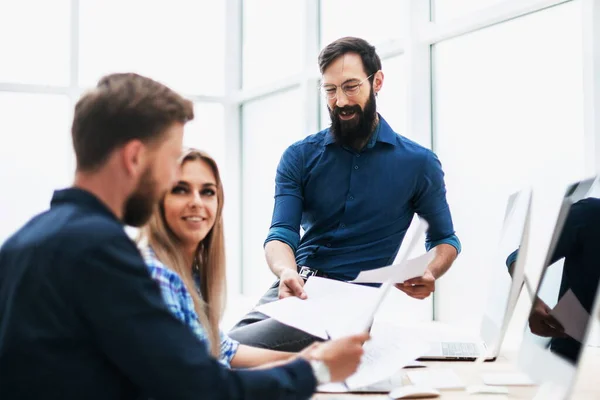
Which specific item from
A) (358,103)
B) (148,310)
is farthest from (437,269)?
(148,310)

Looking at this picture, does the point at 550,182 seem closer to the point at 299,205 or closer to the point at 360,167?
the point at 360,167

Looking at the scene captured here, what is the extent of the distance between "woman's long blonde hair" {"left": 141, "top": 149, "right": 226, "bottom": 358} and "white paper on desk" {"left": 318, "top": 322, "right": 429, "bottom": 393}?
0.32 metres

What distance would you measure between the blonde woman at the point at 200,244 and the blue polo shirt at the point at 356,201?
55cm

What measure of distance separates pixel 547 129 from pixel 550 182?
0.21 meters

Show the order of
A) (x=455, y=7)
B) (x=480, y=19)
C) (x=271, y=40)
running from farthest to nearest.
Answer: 1. (x=271, y=40)
2. (x=455, y=7)
3. (x=480, y=19)

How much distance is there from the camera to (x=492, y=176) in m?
2.94

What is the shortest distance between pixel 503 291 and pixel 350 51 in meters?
1.11

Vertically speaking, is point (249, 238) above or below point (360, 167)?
below

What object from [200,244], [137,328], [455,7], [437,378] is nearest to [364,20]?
[455,7]

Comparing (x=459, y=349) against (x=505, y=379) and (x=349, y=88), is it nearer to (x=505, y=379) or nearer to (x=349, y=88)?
(x=505, y=379)

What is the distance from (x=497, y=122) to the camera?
2.91 meters

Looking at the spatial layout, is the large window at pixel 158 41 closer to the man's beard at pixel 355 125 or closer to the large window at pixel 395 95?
the large window at pixel 395 95

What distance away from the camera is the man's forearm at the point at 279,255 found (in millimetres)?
2078

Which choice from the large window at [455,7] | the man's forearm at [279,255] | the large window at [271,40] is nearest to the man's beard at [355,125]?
the man's forearm at [279,255]
